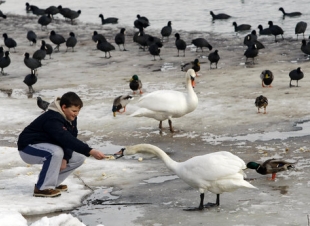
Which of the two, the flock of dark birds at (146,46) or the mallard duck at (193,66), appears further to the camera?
the mallard duck at (193,66)

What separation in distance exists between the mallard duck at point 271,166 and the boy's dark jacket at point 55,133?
2843 millimetres

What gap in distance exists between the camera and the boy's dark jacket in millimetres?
9328

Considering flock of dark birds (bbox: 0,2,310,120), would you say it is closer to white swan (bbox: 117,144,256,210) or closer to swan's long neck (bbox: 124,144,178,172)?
swan's long neck (bbox: 124,144,178,172)

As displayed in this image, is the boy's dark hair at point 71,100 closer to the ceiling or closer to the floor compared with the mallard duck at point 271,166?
closer to the ceiling

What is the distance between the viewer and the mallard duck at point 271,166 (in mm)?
10602

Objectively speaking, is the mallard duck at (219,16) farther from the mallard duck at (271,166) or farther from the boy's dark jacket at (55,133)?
the boy's dark jacket at (55,133)

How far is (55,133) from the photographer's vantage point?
9422 millimetres

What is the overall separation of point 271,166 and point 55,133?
3.28 m

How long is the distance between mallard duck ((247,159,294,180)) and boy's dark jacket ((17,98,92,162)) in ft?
9.33

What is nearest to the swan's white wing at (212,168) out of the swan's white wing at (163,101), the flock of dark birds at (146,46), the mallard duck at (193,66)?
the swan's white wing at (163,101)

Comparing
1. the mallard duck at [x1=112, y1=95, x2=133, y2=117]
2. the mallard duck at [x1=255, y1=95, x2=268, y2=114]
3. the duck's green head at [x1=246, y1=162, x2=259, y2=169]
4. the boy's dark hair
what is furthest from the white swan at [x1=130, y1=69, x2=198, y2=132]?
the boy's dark hair

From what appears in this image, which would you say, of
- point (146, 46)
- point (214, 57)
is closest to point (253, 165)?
point (214, 57)

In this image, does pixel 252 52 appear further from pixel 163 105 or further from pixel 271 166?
pixel 271 166

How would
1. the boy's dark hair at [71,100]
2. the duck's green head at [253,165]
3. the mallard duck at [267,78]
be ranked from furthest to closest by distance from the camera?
1. the mallard duck at [267,78]
2. the duck's green head at [253,165]
3. the boy's dark hair at [71,100]
